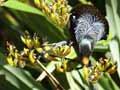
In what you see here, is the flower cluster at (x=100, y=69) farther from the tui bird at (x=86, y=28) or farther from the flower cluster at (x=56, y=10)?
the flower cluster at (x=56, y=10)

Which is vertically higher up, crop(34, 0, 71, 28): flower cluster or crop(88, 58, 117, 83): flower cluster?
crop(34, 0, 71, 28): flower cluster

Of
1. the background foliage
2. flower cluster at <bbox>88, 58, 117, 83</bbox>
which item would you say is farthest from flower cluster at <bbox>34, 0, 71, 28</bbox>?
flower cluster at <bbox>88, 58, 117, 83</bbox>

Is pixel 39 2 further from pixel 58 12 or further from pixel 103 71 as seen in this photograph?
pixel 103 71

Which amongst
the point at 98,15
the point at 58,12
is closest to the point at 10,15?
the point at 58,12

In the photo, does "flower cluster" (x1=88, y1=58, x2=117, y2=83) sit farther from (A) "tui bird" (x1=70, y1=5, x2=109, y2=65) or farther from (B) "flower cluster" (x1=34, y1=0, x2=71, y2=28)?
(B) "flower cluster" (x1=34, y1=0, x2=71, y2=28)

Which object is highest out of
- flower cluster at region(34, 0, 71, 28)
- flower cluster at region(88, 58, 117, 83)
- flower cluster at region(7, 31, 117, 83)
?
flower cluster at region(34, 0, 71, 28)

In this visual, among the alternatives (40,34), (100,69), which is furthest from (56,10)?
(100,69)
